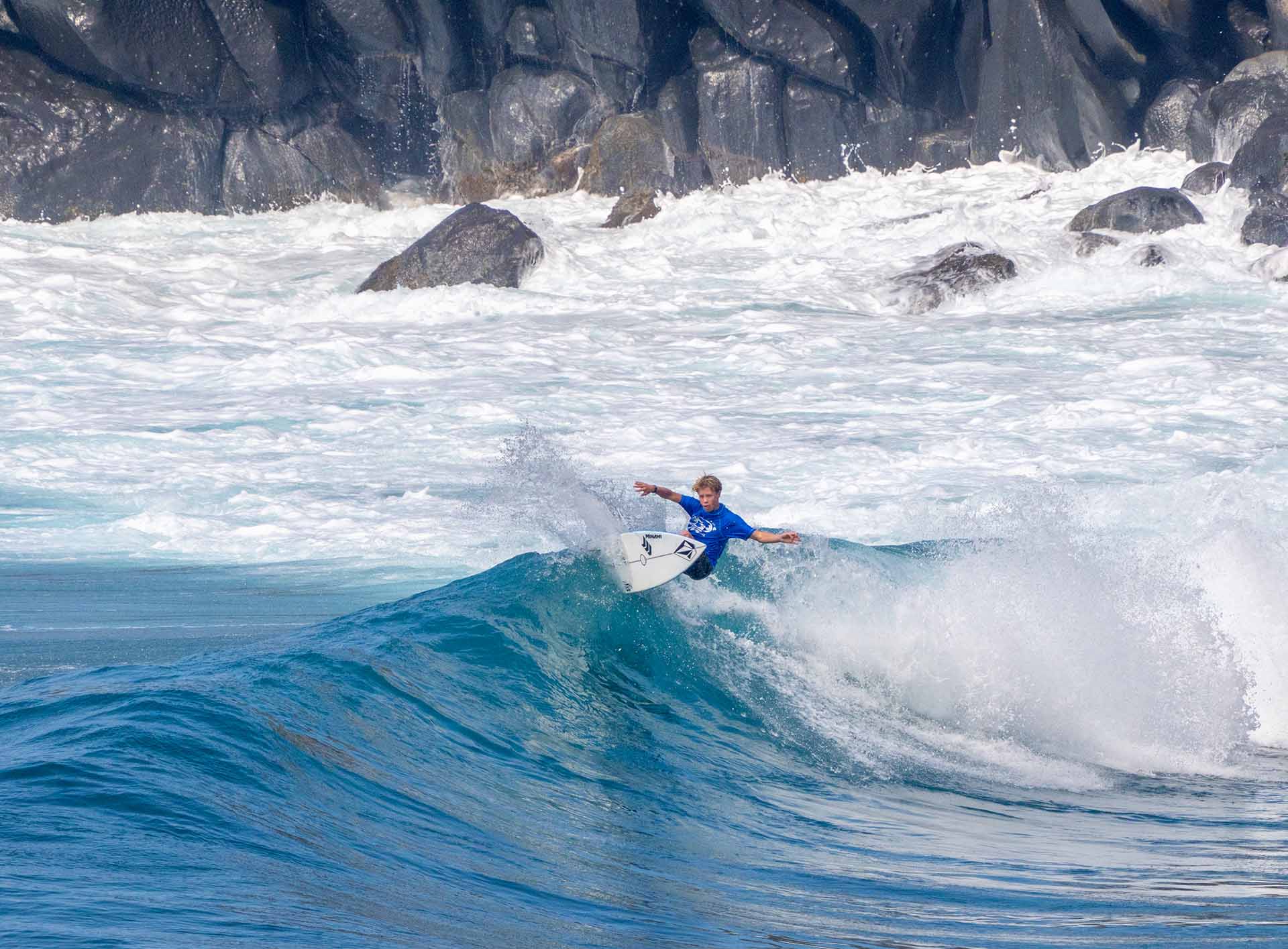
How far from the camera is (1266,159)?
90.9 ft

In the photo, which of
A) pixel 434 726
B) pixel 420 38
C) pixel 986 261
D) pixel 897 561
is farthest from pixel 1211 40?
pixel 434 726

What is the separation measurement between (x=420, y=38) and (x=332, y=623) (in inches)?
1062

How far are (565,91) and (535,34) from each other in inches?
60.3

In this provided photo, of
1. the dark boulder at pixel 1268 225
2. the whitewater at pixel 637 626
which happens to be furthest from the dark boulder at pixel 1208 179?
the whitewater at pixel 637 626

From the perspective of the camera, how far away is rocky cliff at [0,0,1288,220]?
3048 cm

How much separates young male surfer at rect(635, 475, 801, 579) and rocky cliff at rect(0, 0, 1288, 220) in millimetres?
23991

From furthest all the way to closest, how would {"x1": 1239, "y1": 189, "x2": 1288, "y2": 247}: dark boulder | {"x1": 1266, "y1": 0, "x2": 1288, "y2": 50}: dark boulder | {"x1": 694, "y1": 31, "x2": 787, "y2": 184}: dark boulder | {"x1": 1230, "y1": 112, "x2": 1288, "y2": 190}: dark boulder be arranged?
{"x1": 694, "y1": 31, "x2": 787, "y2": 184}: dark boulder → {"x1": 1266, "y1": 0, "x2": 1288, "y2": 50}: dark boulder → {"x1": 1230, "y1": 112, "x2": 1288, "y2": 190}: dark boulder → {"x1": 1239, "y1": 189, "x2": 1288, "y2": 247}: dark boulder

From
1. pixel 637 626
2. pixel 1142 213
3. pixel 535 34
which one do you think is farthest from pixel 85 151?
pixel 637 626

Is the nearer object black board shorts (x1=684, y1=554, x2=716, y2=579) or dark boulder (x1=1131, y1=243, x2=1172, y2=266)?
black board shorts (x1=684, y1=554, x2=716, y2=579)

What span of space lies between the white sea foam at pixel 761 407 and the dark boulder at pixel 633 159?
26.8 inches

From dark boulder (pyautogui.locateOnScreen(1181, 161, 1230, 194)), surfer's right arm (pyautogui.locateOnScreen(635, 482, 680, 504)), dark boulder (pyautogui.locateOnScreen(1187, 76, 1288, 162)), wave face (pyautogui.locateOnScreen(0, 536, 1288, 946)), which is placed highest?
dark boulder (pyautogui.locateOnScreen(1187, 76, 1288, 162))

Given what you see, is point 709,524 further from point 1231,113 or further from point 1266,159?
point 1231,113

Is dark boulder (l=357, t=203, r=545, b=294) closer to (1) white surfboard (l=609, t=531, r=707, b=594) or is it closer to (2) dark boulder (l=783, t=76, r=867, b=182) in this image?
(2) dark boulder (l=783, t=76, r=867, b=182)

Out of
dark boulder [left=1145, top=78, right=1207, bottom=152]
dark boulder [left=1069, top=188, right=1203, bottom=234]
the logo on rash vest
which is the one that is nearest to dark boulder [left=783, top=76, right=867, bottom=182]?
dark boulder [left=1145, top=78, right=1207, bottom=152]
